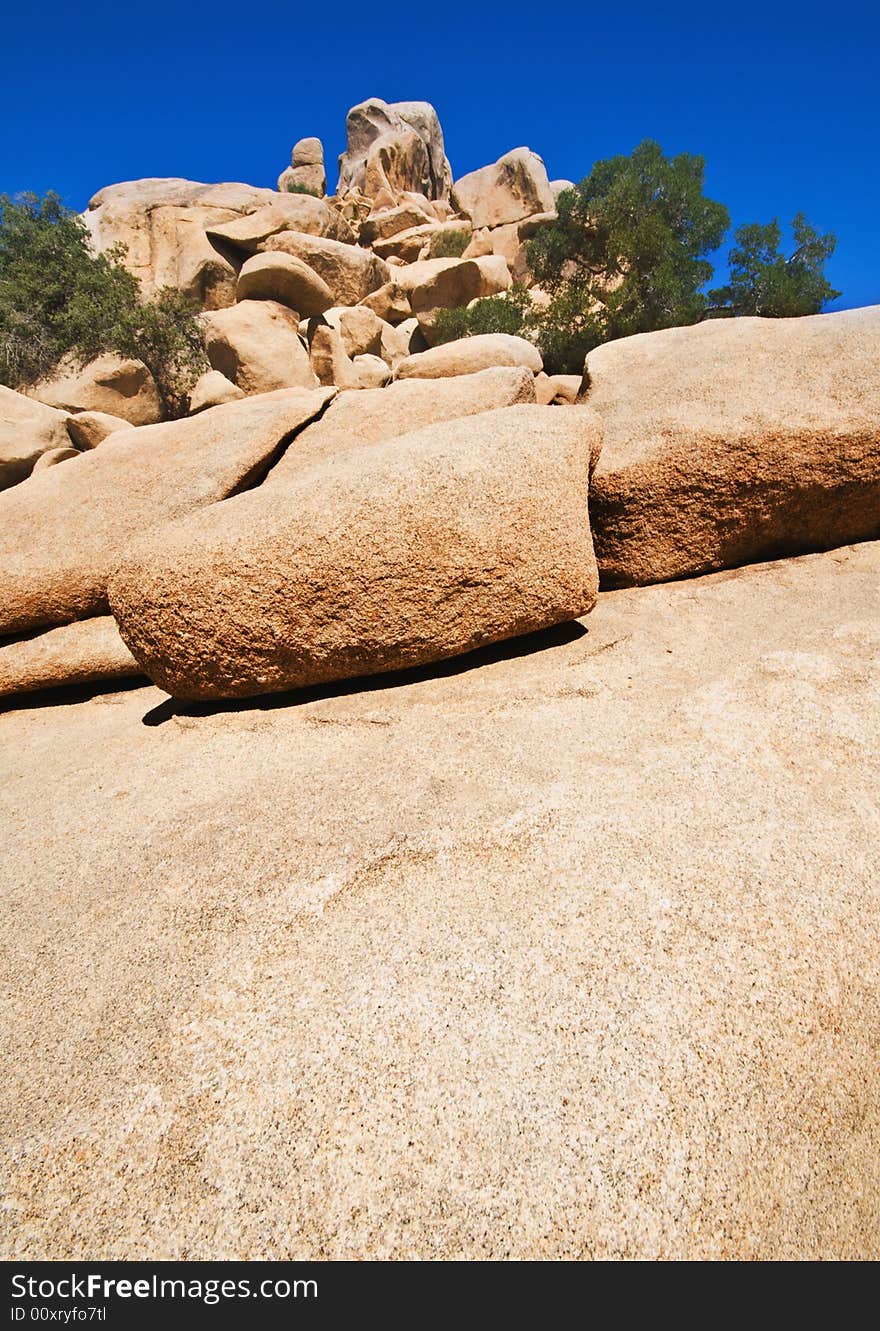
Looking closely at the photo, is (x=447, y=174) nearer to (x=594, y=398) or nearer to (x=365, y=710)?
(x=594, y=398)

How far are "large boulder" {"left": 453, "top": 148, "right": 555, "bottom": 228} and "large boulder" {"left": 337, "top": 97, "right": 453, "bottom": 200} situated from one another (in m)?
3.34

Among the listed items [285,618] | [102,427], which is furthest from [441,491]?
[102,427]

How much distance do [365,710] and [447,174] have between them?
147ft

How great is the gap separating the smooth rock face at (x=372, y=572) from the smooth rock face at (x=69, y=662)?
910 millimetres

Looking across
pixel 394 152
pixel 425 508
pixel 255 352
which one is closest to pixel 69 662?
pixel 425 508

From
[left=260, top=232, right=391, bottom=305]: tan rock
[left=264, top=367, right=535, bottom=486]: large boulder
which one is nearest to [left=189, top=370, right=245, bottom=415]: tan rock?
[left=260, top=232, right=391, bottom=305]: tan rock

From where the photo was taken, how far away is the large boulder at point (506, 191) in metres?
28.7

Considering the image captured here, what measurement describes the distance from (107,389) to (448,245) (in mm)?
18961

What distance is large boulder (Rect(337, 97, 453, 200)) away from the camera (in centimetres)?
3125

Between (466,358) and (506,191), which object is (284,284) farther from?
(506,191)

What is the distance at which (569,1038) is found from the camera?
4.18 ft

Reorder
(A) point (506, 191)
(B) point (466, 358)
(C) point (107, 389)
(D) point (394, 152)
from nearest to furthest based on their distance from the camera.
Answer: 1. (B) point (466, 358)
2. (C) point (107, 389)
3. (A) point (506, 191)
4. (D) point (394, 152)

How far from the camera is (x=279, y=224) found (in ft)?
62.1
